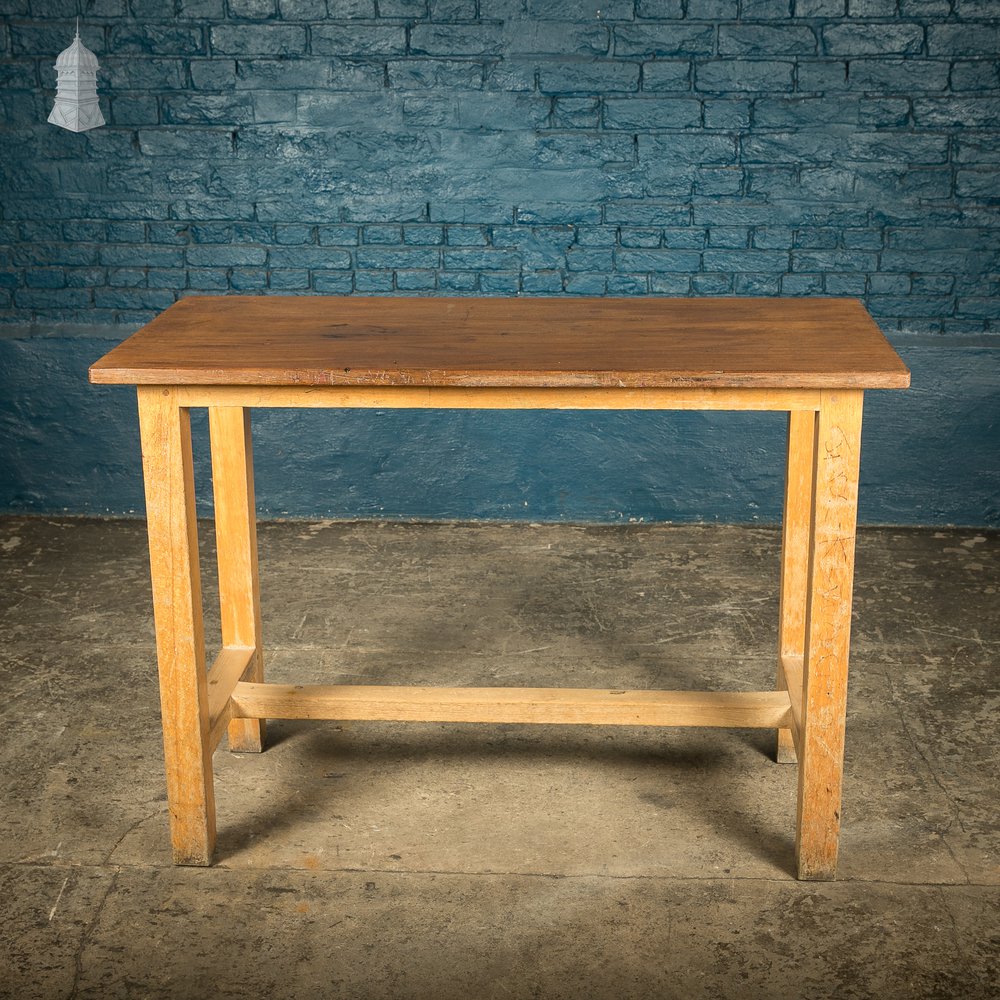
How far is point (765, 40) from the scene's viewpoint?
14.3 ft

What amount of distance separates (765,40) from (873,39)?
34 centimetres

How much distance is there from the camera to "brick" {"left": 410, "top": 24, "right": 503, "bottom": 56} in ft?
14.4

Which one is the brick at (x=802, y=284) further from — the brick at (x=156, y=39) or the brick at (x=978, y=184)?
the brick at (x=156, y=39)

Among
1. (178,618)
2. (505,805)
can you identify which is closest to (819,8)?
(505,805)

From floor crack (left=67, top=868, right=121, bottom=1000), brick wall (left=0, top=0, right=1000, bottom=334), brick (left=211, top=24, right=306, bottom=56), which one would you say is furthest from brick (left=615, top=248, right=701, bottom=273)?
floor crack (left=67, top=868, right=121, bottom=1000)

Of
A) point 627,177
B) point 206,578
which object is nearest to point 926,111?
point 627,177

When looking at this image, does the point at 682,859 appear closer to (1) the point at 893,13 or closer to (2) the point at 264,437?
(2) the point at 264,437

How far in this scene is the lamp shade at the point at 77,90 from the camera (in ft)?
14.5

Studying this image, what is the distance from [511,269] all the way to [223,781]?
2207 mm

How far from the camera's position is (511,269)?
4586mm

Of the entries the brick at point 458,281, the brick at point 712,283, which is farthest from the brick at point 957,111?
the brick at point 458,281

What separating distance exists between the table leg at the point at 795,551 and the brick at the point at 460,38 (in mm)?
2036

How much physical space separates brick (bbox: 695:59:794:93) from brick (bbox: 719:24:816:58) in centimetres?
3

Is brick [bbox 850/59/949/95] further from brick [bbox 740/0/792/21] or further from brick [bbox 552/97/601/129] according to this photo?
brick [bbox 552/97/601/129]
